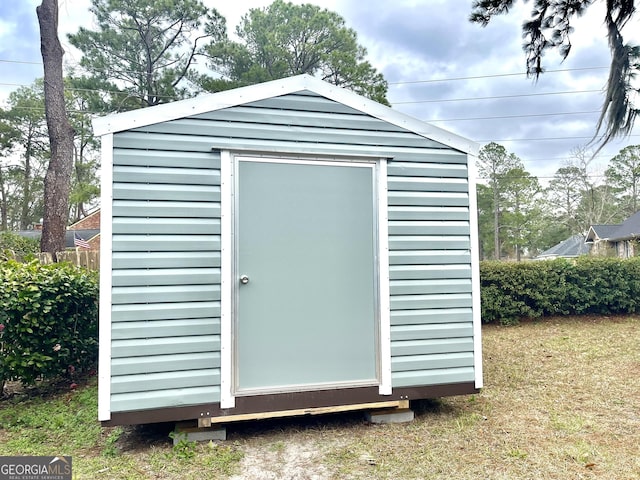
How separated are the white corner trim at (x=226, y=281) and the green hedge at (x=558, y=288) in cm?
541

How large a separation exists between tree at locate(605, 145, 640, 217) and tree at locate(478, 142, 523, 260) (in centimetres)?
600

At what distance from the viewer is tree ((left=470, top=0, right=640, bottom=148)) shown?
2.63 metres

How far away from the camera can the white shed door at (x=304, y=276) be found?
291 cm

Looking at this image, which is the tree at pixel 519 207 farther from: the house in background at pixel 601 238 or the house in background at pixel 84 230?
the house in background at pixel 84 230

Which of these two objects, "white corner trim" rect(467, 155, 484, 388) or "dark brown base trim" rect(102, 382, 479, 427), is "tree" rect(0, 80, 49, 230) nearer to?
"dark brown base trim" rect(102, 382, 479, 427)

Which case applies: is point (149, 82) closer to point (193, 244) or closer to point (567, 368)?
point (193, 244)

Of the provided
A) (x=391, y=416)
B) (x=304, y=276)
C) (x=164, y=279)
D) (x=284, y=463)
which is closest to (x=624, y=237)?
(x=391, y=416)

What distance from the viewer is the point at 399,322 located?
313 centimetres

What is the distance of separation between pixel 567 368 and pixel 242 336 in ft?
12.4

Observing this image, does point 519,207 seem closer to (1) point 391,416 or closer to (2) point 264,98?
(1) point 391,416

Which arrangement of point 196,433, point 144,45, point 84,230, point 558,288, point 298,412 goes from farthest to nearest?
point 84,230
point 144,45
point 558,288
point 298,412
point 196,433

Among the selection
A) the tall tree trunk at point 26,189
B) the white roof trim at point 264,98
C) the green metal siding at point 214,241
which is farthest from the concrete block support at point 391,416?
the tall tree trunk at point 26,189

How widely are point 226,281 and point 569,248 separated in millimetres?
27575

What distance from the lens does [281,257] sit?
2.99 m
